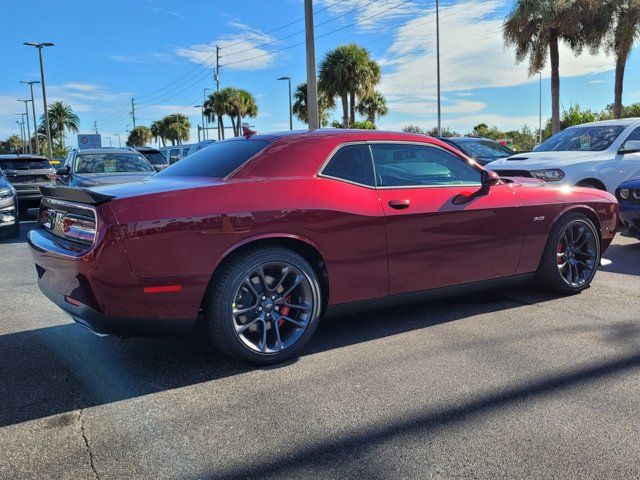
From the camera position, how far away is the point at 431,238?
4109 millimetres

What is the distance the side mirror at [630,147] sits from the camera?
816 cm

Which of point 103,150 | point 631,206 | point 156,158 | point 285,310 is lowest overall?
point 285,310

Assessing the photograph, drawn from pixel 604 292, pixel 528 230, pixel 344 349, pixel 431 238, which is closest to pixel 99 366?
pixel 344 349

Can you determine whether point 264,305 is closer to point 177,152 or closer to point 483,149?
point 483,149

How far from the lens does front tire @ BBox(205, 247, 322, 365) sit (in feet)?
11.0

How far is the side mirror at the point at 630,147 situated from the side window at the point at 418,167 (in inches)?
194

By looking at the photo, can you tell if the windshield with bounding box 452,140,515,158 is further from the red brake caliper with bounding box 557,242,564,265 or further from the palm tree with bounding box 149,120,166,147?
the palm tree with bounding box 149,120,166,147

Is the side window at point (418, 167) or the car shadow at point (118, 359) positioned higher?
the side window at point (418, 167)

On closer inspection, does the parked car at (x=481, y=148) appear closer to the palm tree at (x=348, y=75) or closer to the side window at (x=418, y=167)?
the side window at (x=418, y=167)

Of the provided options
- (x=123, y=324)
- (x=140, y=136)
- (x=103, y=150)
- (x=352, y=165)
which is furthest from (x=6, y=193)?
(x=140, y=136)

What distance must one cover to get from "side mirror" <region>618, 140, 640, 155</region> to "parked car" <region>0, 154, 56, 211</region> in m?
11.4

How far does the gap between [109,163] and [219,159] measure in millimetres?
7630

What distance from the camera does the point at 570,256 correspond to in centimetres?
509

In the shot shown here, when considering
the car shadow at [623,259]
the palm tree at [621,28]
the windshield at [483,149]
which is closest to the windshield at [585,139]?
the car shadow at [623,259]
